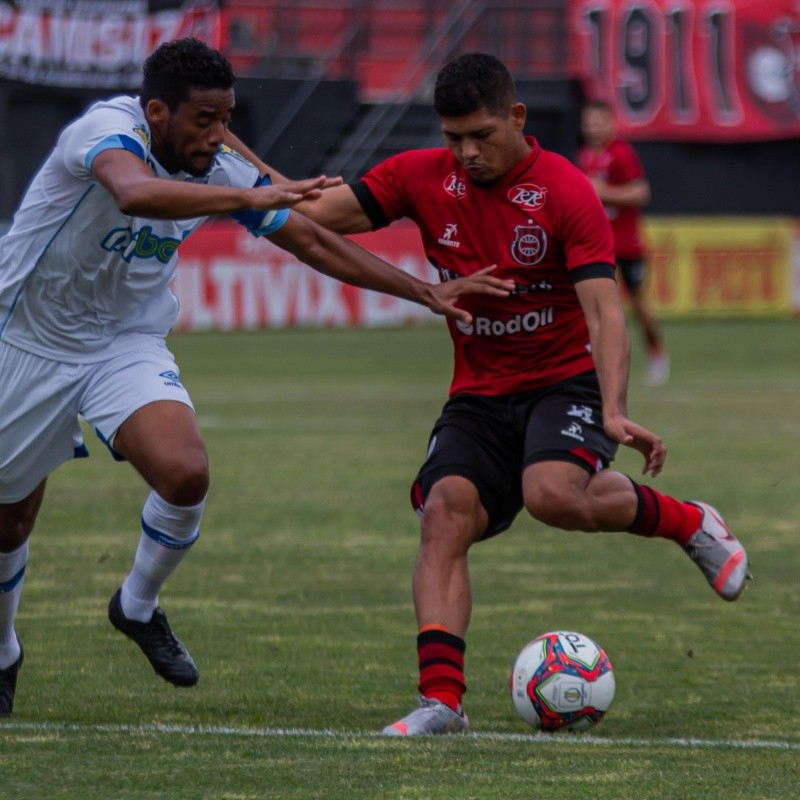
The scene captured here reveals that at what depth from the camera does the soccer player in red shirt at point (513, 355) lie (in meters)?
5.56

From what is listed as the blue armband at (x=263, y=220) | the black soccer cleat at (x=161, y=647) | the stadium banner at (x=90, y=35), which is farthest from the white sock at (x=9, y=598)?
the stadium banner at (x=90, y=35)

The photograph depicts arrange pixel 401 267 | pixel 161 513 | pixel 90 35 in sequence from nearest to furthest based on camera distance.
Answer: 1. pixel 161 513
2. pixel 401 267
3. pixel 90 35

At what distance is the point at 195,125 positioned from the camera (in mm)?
5176

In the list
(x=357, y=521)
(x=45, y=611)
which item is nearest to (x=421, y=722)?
(x=45, y=611)

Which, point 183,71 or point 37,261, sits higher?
point 183,71

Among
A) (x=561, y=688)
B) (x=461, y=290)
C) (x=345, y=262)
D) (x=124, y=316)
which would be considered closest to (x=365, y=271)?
(x=345, y=262)

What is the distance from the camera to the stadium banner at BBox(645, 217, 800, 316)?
27.5 m

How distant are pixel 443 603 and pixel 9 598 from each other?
1.42 m

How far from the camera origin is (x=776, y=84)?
31.6 meters

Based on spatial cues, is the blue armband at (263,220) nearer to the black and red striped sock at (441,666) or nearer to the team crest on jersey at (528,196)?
the team crest on jersey at (528,196)

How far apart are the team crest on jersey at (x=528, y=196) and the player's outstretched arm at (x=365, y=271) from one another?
0.25m

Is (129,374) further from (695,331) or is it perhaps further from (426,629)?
(695,331)

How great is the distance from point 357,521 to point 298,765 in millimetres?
5005

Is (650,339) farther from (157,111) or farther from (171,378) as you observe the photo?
(157,111)
